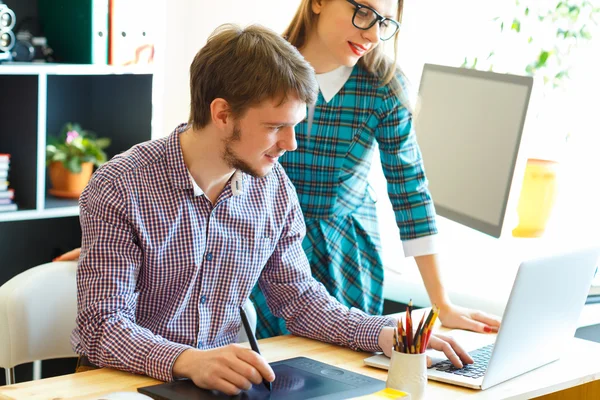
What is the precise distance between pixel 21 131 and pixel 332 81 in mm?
1146

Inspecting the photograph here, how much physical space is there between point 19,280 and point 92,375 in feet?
1.39

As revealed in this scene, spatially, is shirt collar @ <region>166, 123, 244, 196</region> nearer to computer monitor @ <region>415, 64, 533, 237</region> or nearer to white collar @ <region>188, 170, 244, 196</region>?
white collar @ <region>188, 170, 244, 196</region>

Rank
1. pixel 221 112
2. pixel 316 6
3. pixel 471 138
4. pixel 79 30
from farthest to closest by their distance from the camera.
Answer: pixel 79 30 < pixel 471 138 < pixel 316 6 < pixel 221 112

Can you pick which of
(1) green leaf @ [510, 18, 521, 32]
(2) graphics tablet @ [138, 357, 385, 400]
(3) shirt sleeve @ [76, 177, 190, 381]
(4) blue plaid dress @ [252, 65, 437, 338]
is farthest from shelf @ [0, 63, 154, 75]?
(2) graphics tablet @ [138, 357, 385, 400]

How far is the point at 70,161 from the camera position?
110 inches

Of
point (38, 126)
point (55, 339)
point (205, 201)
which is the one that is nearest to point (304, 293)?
point (205, 201)

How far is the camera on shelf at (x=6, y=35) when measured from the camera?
2562mm

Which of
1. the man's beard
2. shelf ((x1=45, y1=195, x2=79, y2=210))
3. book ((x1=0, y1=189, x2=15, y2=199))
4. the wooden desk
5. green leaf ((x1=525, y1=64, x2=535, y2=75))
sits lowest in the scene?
shelf ((x1=45, y1=195, x2=79, y2=210))

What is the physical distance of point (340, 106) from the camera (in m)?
1.96

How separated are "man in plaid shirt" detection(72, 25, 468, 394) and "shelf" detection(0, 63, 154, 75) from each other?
1.02 metres

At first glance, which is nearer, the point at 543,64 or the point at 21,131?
the point at 21,131

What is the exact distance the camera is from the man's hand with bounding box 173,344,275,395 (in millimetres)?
1353

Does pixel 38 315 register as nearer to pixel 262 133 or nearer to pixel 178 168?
pixel 178 168

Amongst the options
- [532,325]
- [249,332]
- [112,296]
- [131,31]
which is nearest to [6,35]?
[131,31]
